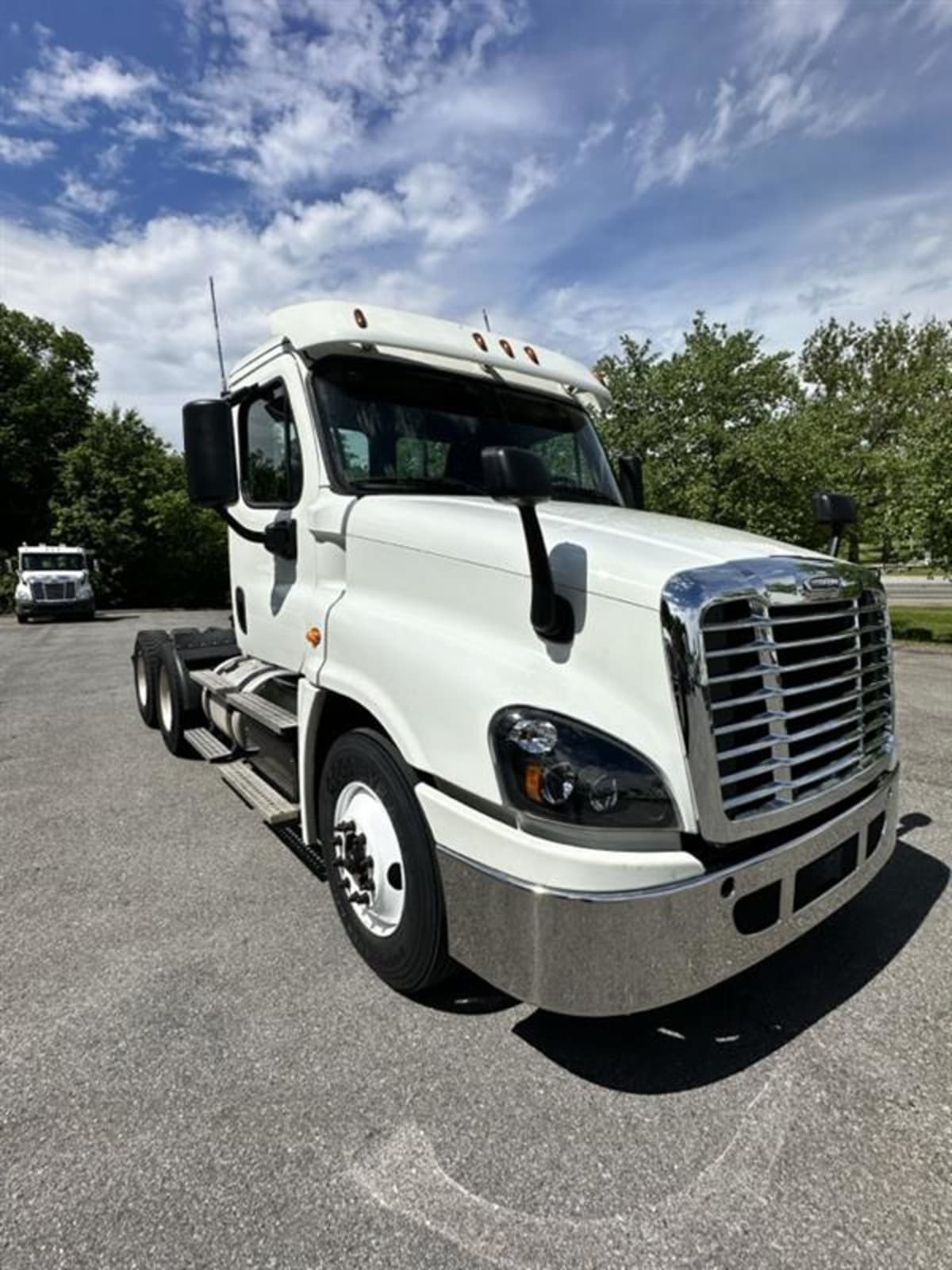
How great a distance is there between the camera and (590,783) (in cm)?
203

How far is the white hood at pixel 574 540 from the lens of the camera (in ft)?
7.21

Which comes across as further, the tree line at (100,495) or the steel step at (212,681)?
the tree line at (100,495)

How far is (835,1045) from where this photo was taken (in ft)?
8.05

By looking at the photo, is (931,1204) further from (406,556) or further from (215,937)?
(215,937)

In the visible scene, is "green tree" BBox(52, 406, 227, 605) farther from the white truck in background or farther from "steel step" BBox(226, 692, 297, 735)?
"steel step" BBox(226, 692, 297, 735)

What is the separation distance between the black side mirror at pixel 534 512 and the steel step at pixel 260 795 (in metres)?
1.87

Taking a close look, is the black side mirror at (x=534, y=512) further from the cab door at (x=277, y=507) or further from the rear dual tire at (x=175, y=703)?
the rear dual tire at (x=175, y=703)

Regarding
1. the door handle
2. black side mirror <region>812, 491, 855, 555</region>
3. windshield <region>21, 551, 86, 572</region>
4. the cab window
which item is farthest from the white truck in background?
black side mirror <region>812, 491, 855, 555</region>

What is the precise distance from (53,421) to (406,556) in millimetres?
40900

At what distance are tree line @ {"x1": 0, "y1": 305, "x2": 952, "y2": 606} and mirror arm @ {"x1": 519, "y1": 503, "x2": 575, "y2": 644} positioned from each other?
460 centimetres

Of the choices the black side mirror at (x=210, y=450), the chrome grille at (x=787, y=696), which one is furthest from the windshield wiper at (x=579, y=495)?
the black side mirror at (x=210, y=450)

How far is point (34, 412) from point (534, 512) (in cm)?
4094

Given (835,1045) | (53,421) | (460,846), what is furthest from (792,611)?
(53,421)

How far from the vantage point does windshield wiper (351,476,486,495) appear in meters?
3.21
